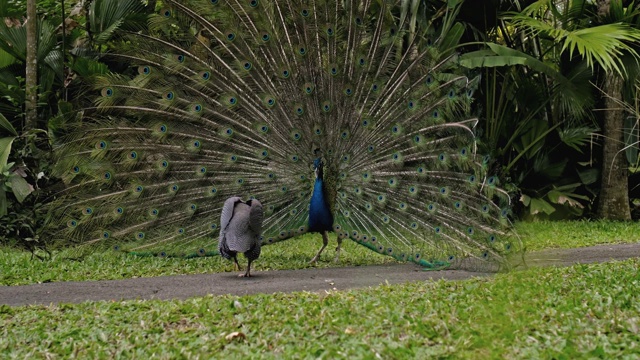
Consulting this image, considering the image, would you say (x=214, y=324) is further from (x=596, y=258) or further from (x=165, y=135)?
A: (x=596, y=258)

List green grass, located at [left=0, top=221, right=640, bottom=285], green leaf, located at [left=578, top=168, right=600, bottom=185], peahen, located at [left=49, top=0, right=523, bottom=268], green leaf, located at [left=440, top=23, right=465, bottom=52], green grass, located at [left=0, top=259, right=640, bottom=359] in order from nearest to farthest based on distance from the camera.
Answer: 1. green grass, located at [left=0, top=259, right=640, bottom=359]
2. green grass, located at [left=0, top=221, right=640, bottom=285]
3. peahen, located at [left=49, top=0, right=523, bottom=268]
4. green leaf, located at [left=440, top=23, right=465, bottom=52]
5. green leaf, located at [left=578, top=168, right=600, bottom=185]

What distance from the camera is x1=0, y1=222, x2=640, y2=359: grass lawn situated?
4.57 meters

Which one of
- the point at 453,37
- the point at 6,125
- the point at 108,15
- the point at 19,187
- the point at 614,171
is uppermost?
the point at 108,15

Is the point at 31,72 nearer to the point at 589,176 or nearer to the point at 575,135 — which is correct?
the point at 575,135

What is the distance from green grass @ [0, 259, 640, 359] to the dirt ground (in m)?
0.61

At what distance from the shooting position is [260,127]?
8953 mm

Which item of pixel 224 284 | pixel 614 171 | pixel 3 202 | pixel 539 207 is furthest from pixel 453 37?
pixel 3 202

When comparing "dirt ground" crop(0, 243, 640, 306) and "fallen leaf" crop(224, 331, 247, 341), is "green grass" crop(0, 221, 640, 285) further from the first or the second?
"fallen leaf" crop(224, 331, 247, 341)

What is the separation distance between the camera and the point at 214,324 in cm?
546

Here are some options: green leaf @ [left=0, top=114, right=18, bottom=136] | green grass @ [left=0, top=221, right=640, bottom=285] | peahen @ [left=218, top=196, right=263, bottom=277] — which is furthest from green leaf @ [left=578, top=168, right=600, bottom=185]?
green leaf @ [left=0, top=114, right=18, bottom=136]

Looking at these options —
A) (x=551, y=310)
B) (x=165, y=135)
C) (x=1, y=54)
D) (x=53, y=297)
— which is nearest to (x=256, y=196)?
(x=165, y=135)

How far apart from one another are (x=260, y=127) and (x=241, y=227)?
152 cm

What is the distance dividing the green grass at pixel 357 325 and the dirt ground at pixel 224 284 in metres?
0.61

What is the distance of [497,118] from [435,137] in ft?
18.5
